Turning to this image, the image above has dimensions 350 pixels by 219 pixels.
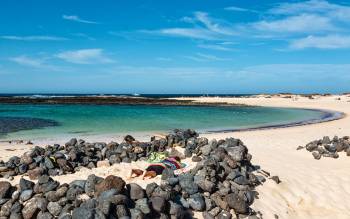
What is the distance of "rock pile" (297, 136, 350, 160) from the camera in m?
14.5

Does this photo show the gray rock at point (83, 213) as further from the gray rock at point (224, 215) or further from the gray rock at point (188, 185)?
the gray rock at point (224, 215)

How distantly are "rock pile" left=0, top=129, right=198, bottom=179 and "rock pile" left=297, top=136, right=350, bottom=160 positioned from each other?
464 cm

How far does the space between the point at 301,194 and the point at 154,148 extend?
15.0 feet

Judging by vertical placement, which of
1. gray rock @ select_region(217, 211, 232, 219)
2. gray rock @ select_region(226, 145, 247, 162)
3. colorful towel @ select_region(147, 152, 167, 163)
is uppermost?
gray rock @ select_region(226, 145, 247, 162)

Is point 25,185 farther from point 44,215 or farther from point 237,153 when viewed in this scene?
point 237,153

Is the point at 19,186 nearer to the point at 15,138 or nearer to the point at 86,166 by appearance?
the point at 86,166

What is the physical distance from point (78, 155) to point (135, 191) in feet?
13.7

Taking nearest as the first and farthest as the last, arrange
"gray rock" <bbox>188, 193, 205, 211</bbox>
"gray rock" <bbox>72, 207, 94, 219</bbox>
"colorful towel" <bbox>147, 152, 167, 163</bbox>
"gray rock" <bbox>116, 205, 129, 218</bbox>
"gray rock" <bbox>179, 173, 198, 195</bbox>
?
"gray rock" <bbox>72, 207, 94, 219</bbox> → "gray rock" <bbox>116, 205, 129, 218</bbox> → "gray rock" <bbox>188, 193, 205, 211</bbox> → "gray rock" <bbox>179, 173, 198, 195</bbox> → "colorful towel" <bbox>147, 152, 167, 163</bbox>

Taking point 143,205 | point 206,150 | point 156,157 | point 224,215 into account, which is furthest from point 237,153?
point 143,205

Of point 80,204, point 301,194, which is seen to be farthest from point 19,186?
point 301,194

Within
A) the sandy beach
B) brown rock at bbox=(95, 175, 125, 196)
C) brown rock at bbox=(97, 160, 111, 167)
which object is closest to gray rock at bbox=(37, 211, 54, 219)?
brown rock at bbox=(95, 175, 125, 196)

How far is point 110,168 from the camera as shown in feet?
36.2

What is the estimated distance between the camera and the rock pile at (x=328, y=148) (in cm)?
1452

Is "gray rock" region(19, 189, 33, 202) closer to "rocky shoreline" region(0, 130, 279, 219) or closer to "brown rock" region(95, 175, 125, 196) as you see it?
"rocky shoreline" region(0, 130, 279, 219)
